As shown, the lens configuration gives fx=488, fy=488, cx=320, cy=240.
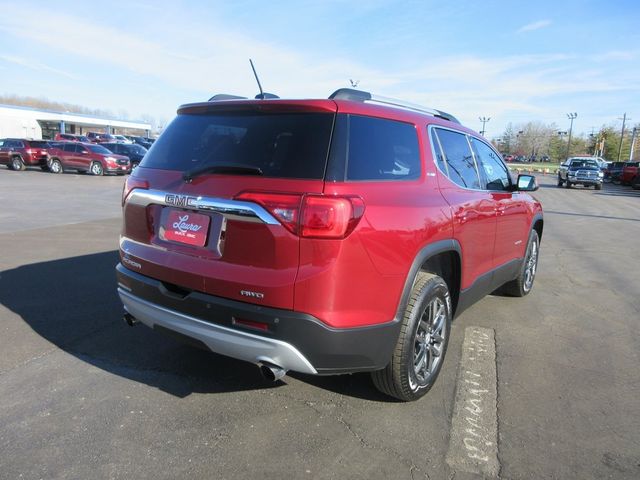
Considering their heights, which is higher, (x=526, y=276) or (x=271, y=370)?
(x=271, y=370)

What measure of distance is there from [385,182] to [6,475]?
246 centimetres

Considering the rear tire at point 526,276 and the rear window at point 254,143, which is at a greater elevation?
the rear window at point 254,143

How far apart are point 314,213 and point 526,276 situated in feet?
13.9

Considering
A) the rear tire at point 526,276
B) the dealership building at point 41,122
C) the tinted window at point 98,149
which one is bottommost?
the rear tire at point 526,276

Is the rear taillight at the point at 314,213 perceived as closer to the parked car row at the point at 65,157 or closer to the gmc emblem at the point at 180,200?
the gmc emblem at the point at 180,200

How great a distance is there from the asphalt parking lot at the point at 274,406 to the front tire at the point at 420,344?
15cm

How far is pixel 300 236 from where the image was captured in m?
2.46

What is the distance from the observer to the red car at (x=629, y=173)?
30975 millimetres

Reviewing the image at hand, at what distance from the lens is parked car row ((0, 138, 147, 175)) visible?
25.8m

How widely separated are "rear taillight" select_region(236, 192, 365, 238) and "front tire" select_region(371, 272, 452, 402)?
81 cm

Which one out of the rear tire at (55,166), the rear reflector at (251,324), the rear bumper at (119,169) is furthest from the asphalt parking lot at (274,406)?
the rear tire at (55,166)

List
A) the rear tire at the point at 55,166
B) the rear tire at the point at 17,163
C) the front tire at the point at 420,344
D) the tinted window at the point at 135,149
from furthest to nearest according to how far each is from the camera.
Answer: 1. the tinted window at the point at 135,149
2. the rear tire at the point at 17,163
3. the rear tire at the point at 55,166
4. the front tire at the point at 420,344

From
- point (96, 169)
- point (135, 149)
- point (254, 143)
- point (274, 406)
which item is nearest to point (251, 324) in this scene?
point (274, 406)

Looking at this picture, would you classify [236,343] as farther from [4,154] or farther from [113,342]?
[4,154]
